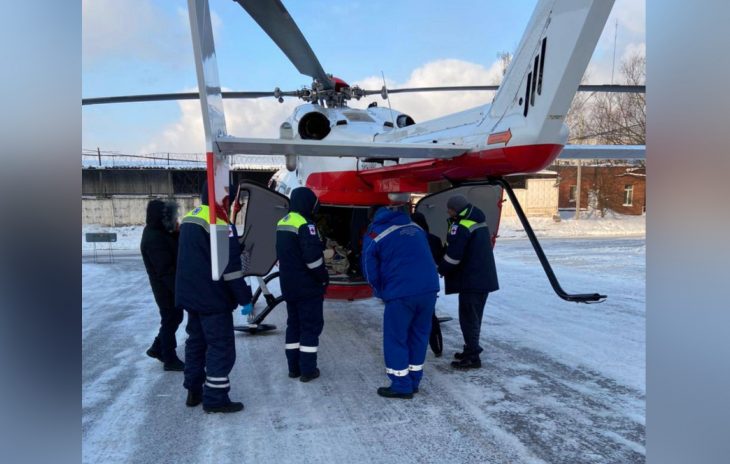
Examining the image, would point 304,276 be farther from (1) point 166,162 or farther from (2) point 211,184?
(1) point 166,162

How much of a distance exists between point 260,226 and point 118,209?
75.8ft

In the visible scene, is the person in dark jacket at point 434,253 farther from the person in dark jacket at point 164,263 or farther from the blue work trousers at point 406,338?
the person in dark jacket at point 164,263

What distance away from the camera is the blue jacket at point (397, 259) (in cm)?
425

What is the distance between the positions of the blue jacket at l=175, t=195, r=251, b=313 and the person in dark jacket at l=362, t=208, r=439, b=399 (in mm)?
1197

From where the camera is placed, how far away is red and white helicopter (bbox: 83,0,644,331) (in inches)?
123

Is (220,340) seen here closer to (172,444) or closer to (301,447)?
(172,444)

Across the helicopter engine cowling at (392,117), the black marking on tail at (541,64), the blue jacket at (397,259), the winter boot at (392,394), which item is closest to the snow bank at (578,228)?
the helicopter engine cowling at (392,117)

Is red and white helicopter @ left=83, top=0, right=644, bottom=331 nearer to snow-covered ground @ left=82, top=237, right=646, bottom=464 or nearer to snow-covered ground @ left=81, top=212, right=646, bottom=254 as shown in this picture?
snow-covered ground @ left=82, top=237, right=646, bottom=464

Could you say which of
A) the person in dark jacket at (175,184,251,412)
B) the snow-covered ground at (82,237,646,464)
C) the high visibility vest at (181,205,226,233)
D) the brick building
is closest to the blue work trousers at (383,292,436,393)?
the snow-covered ground at (82,237,646,464)

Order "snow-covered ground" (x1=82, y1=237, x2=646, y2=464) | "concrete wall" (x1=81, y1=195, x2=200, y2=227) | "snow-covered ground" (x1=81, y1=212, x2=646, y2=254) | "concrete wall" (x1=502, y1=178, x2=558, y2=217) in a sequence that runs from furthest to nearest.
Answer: "concrete wall" (x1=502, y1=178, x2=558, y2=217)
"concrete wall" (x1=81, y1=195, x2=200, y2=227)
"snow-covered ground" (x1=81, y1=212, x2=646, y2=254)
"snow-covered ground" (x1=82, y1=237, x2=646, y2=464)

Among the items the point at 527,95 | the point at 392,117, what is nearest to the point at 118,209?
the point at 392,117

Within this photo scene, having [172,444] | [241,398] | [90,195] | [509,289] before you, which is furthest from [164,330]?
[90,195]

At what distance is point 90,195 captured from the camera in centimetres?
2559
